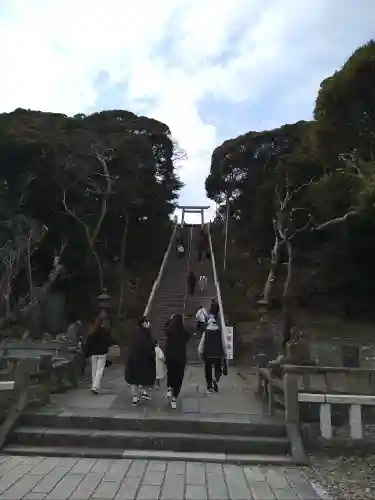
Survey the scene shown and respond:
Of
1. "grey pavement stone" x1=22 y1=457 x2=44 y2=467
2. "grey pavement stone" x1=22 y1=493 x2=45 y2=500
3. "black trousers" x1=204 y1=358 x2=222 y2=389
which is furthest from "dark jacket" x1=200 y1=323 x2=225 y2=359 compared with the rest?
"grey pavement stone" x1=22 y1=493 x2=45 y2=500

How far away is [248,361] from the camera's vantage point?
18.3m

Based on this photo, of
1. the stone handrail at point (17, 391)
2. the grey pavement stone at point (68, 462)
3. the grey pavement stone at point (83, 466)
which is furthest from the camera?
the stone handrail at point (17, 391)

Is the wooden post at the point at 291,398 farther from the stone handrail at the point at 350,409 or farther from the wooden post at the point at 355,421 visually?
the wooden post at the point at 355,421

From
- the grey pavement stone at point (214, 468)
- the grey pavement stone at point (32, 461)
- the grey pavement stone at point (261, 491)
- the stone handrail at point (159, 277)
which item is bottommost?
the grey pavement stone at point (214, 468)

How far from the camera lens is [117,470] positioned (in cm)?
596

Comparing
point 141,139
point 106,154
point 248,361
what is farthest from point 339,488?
point 141,139

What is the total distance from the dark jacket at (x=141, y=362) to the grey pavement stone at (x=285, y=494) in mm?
3287

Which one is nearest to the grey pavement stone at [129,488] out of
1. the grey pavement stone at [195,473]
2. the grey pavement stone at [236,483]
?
the grey pavement stone at [195,473]

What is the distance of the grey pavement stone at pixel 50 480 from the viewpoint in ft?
17.1

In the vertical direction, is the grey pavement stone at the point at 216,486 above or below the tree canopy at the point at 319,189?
below

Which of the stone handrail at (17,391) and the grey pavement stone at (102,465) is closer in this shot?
the grey pavement stone at (102,465)

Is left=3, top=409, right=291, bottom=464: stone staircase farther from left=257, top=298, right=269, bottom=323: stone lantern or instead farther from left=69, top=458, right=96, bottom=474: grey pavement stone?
left=257, top=298, right=269, bottom=323: stone lantern

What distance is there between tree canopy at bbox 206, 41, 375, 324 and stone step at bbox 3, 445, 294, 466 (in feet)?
26.8

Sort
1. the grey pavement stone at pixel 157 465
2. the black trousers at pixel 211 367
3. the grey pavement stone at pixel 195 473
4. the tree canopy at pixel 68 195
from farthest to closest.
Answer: the tree canopy at pixel 68 195 < the black trousers at pixel 211 367 < the grey pavement stone at pixel 157 465 < the grey pavement stone at pixel 195 473
